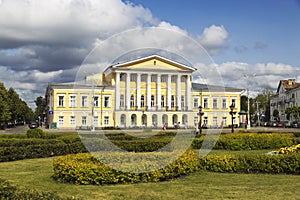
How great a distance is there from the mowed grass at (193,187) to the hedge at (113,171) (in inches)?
9.2

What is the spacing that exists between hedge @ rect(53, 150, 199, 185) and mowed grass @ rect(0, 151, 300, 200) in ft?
0.77

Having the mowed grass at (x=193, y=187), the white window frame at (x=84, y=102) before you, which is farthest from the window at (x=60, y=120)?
the mowed grass at (x=193, y=187)

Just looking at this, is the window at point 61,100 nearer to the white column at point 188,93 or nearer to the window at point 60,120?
the window at point 60,120

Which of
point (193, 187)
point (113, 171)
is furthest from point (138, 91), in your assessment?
point (193, 187)

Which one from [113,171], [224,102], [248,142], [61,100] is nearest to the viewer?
[113,171]

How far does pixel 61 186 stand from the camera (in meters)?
10.9

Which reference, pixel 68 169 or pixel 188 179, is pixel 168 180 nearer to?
pixel 188 179

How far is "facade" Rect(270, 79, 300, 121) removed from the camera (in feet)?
278

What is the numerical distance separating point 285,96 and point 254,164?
85523mm

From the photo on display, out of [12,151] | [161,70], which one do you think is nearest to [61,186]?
[12,151]

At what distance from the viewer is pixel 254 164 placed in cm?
1313

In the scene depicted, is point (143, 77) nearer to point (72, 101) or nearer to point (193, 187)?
point (72, 101)

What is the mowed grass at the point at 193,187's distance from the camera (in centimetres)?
965

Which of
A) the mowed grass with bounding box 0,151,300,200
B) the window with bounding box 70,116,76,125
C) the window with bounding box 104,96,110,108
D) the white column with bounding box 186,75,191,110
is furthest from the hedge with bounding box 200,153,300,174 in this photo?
the window with bounding box 70,116,76,125
